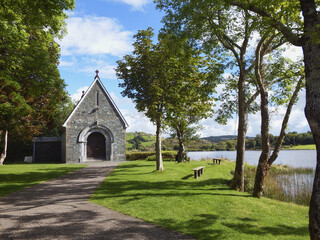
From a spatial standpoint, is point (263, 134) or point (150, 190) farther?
point (263, 134)

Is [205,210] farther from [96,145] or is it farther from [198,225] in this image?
[96,145]

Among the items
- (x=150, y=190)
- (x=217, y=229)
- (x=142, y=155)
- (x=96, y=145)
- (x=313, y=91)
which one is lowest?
(x=217, y=229)

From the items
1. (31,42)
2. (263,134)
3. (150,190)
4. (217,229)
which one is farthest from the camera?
(31,42)

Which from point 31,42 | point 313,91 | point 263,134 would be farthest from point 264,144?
point 31,42

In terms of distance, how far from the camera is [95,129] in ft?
86.3

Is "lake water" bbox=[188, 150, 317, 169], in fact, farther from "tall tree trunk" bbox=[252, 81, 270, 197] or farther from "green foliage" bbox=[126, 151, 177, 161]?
"tall tree trunk" bbox=[252, 81, 270, 197]

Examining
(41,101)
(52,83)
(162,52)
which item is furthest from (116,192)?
(41,101)

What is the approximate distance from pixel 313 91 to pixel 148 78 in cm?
1236

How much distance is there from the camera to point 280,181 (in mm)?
15836

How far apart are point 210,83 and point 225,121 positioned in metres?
3.22

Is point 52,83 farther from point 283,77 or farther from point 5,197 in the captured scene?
point 283,77

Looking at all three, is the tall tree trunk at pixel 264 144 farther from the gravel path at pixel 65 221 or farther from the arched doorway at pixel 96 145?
the arched doorway at pixel 96 145

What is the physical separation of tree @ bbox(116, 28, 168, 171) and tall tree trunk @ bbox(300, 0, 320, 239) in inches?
427

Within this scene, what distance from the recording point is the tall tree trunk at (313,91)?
190 inches
